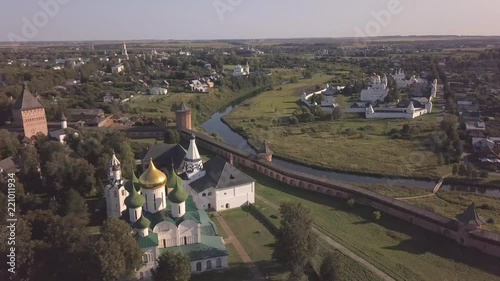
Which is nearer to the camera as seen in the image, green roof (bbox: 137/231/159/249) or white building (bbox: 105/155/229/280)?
green roof (bbox: 137/231/159/249)

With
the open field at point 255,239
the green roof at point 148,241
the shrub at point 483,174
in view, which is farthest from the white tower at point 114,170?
the shrub at point 483,174

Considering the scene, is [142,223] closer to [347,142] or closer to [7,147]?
[7,147]

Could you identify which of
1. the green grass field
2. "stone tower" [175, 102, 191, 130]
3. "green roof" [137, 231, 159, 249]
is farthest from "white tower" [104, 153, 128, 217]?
"stone tower" [175, 102, 191, 130]

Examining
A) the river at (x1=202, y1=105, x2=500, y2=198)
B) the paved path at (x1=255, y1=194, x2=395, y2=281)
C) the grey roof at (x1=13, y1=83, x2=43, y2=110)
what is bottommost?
the river at (x1=202, y1=105, x2=500, y2=198)

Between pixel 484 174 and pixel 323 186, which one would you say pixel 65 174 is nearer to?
pixel 323 186

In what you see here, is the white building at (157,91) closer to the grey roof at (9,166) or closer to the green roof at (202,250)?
the grey roof at (9,166)

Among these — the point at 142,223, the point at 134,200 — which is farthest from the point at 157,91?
the point at 142,223

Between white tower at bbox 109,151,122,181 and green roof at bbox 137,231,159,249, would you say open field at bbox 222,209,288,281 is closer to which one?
green roof at bbox 137,231,159,249
